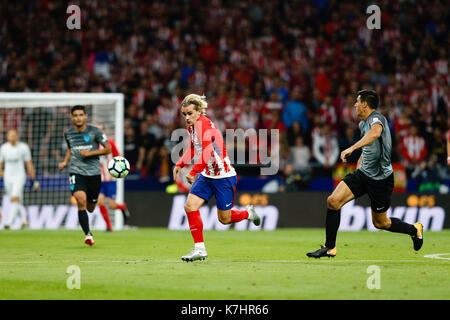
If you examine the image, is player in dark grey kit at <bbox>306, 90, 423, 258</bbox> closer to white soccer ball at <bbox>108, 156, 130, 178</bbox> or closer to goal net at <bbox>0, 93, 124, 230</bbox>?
white soccer ball at <bbox>108, 156, 130, 178</bbox>

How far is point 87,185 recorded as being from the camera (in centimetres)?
1362

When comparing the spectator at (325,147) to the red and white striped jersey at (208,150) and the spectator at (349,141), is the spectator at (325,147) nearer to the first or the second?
the spectator at (349,141)

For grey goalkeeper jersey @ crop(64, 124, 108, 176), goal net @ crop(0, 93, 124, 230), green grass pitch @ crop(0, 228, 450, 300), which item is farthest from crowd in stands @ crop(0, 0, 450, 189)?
grey goalkeeper jersey @ crop(64, 124, 108, 176)

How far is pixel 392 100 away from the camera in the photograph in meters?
22.4

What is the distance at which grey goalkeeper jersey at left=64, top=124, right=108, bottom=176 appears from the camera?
1366 centimetres

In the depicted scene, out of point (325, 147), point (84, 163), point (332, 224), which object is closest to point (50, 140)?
point (325, 147)

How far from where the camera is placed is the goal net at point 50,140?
64.2 ft

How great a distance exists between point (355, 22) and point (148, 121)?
26.3 ft

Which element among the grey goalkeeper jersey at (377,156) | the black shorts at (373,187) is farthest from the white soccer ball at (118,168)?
the grey goalkeeper jersey at (377,156)

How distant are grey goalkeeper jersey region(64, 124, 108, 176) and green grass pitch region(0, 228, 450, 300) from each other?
1.32 m

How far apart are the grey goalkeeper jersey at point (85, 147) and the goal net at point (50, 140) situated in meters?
5.42

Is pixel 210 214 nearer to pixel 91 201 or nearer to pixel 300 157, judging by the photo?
pixel 300 157

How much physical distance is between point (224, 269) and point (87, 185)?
187 inches

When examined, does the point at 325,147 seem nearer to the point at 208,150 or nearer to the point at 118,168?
the point at 118,168
